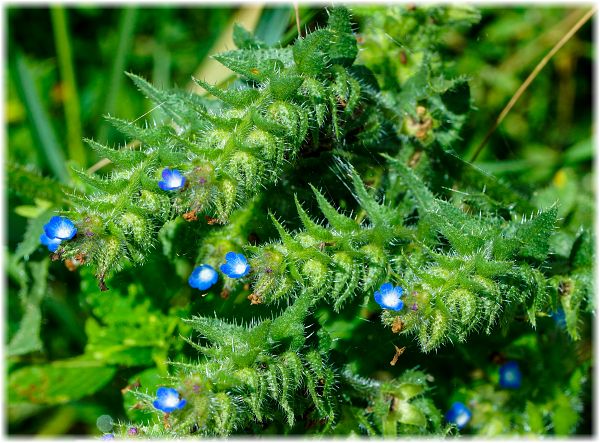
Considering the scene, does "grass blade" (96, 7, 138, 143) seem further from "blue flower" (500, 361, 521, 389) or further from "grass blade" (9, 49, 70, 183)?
"blue flower" (500, 361, 521, 389)

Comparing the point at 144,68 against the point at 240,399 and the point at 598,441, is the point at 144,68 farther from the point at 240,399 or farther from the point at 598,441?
the point at 598,441

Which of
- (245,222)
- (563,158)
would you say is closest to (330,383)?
(245,222)

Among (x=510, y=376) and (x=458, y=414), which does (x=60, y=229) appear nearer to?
(x=458, y=414)

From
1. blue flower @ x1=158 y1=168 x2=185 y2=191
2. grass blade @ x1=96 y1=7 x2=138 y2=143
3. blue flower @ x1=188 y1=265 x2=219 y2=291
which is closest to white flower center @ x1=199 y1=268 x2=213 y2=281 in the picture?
blue flower @ x1=188 y1=265 x2=219 y2=291

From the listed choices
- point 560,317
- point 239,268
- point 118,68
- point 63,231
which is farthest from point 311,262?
point 118,68

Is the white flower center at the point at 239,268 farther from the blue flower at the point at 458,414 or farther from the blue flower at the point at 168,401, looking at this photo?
the blue flower at the point at 458,414

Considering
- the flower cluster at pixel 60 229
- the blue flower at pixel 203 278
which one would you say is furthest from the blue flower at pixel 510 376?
the flower cluster at pixel 60 229
